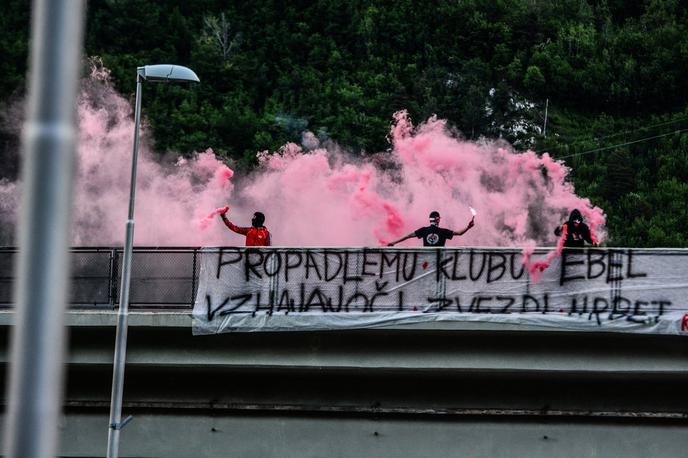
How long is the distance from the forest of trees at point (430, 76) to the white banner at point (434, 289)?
105ft

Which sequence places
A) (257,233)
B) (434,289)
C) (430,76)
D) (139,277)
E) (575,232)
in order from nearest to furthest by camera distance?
(434,289), (575,232), (139,277), (257,233), (430,76)

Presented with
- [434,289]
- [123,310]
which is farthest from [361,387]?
[123,310]

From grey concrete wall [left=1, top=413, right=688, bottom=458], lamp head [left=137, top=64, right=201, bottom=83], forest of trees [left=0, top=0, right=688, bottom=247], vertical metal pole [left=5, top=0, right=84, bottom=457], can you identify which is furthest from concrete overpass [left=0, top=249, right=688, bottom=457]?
forest of trees [left=0, top=0, right=688, bottom=247]

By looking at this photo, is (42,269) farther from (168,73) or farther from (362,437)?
(362,437)

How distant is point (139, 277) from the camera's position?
1827cm

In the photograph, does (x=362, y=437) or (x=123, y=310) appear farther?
(x=362, y=437)

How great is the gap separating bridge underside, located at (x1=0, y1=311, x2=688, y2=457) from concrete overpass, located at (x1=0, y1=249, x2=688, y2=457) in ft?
0.07

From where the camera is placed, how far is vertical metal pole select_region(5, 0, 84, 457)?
4.76 m

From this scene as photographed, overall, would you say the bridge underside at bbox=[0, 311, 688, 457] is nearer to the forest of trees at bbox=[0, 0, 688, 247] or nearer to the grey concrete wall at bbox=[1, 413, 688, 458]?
the grey concrete wall at bbox=[1, 413, 688, 458]

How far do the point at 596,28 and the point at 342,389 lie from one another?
45314 mm

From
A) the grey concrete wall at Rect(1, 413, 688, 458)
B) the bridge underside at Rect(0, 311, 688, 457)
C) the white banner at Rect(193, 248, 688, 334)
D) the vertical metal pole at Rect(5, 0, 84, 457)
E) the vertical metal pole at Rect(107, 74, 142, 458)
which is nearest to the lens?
the vertical metal pole at Rect(5, 0, 84, 457)

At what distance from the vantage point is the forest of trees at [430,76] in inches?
2018

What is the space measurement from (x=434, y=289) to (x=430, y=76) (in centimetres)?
4022

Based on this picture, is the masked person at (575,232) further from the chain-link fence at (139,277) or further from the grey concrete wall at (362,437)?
the chain-link fence at (139,277)
